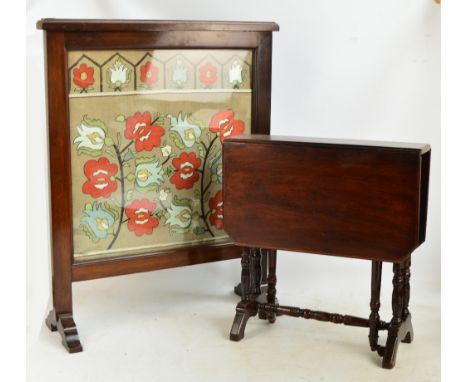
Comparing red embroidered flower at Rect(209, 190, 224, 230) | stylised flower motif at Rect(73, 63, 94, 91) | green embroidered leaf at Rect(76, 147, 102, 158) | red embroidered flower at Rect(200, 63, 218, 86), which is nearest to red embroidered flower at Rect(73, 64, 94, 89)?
stylised flower motif at Rect(73, 63, 94, 91)

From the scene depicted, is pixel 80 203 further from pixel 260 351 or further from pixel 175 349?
pixel 260 351

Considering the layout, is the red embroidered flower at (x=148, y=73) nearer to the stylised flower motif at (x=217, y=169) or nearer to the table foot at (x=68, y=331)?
the stylised flower motif at (x=217, y=169)

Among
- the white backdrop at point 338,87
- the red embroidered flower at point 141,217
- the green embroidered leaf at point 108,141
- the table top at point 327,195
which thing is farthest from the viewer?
the white backdrop at point 338,87

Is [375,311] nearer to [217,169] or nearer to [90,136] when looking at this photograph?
[217,169]

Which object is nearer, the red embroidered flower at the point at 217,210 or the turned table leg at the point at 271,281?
the turned table leg at the point at 271,281

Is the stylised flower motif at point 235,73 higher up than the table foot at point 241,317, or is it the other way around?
the stylised flower motif at point 235,73

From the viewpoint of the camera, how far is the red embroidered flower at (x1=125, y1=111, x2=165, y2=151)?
342 cm

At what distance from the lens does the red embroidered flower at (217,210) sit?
3717 mm

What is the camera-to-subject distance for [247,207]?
A: 131 inches

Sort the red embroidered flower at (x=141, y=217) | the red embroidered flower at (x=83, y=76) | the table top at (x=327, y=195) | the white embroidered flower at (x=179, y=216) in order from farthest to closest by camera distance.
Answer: the white embroidered flower at (x=179, y=216) → the red embroidered flower at (x=141, y=217) → the red embroidered flower at (x=83, y=76) → the table top at (x=327, y=195)

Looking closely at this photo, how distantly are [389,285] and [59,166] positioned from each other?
1.81 meters

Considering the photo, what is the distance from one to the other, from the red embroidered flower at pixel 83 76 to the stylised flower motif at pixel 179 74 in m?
0.37

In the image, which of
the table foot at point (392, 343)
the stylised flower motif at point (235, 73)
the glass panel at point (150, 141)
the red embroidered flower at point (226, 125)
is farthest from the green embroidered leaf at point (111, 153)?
the table foot at point (392, 343)

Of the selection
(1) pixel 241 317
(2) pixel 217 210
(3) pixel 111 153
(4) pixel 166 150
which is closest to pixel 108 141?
(3) pixel 111 153
